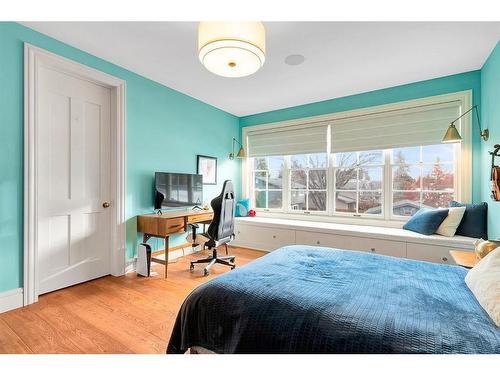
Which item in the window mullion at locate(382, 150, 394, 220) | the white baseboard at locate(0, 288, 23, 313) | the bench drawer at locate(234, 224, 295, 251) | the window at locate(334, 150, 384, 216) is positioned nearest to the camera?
the white baseboard at locate(0, 288, 23, 313)

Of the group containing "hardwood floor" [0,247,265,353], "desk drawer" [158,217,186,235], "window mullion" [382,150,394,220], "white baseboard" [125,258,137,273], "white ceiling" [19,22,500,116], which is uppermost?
"white ceiling" [19,22,500,116]

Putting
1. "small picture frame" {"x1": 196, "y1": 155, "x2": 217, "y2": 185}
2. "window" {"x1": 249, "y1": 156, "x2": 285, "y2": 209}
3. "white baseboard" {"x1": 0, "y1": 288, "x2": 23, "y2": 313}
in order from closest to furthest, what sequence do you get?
1. "white baseboard" {"x1": 0, "y1": 288, "x2": 23, "y2": 313}
2. "small picture frame" {"x1": 196, "y1": 155, "x2": 217, "y2": 185}
3. "window" {"x1": 249, "y1": 156, "x2": 285, "y2": 209}

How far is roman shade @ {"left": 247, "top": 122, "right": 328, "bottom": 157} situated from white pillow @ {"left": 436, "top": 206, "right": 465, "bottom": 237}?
186 cm

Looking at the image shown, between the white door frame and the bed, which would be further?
the white door frame

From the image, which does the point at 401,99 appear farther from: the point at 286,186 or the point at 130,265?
the point at 130,265

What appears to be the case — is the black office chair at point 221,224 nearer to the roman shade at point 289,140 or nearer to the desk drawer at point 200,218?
the desk drawer at point 200,218

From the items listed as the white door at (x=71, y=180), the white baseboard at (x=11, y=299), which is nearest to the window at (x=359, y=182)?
the white door at (x=71, y=180)

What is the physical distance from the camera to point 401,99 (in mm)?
3354

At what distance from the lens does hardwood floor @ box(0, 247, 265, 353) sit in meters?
1.64

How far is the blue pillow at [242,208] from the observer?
461cm

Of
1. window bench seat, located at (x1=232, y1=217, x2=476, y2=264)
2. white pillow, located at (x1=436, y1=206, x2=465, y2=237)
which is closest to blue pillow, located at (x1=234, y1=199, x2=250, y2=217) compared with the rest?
window bench seat, located at (x1=232, y1=217, x2=476, y2=264)

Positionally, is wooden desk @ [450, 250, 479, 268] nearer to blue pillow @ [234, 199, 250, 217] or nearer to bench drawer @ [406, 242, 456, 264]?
bench drawer @ [406, 242, 456, 264]
